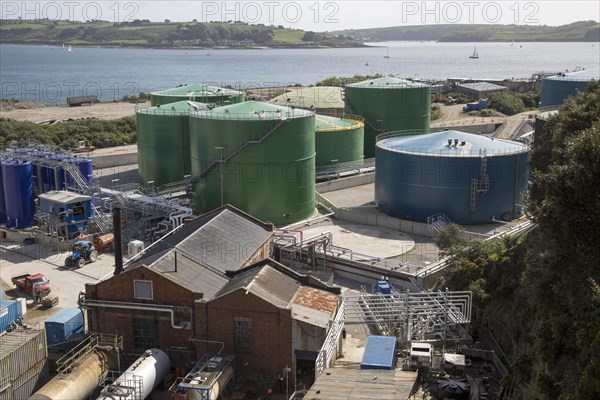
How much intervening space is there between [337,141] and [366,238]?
557 inches

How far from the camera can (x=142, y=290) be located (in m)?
21.8

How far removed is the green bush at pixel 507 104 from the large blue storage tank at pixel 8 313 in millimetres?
70590

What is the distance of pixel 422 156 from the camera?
3503cm

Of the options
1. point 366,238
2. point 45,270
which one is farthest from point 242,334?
point 45,270

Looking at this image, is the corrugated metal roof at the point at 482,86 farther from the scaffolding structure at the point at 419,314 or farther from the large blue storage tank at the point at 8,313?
the large blue storage tank at the point at 8,313

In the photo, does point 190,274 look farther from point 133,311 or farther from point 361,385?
point 361,385

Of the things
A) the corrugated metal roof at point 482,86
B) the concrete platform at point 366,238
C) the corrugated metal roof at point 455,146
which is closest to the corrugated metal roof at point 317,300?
the concrete platform at point 366,238

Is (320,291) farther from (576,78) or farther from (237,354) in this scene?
(576,78)

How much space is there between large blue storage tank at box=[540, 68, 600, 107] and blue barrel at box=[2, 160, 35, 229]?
43.9 m

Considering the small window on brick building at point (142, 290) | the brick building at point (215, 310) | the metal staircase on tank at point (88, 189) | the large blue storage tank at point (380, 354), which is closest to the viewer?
the large blue storage tank at point (380, 354)

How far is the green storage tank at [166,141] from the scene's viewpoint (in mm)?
41125

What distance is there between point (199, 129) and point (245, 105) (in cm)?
276


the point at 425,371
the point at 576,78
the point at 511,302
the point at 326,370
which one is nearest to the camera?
the point at 326,370

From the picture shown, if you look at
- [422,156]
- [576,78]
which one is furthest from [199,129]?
[576,78]
